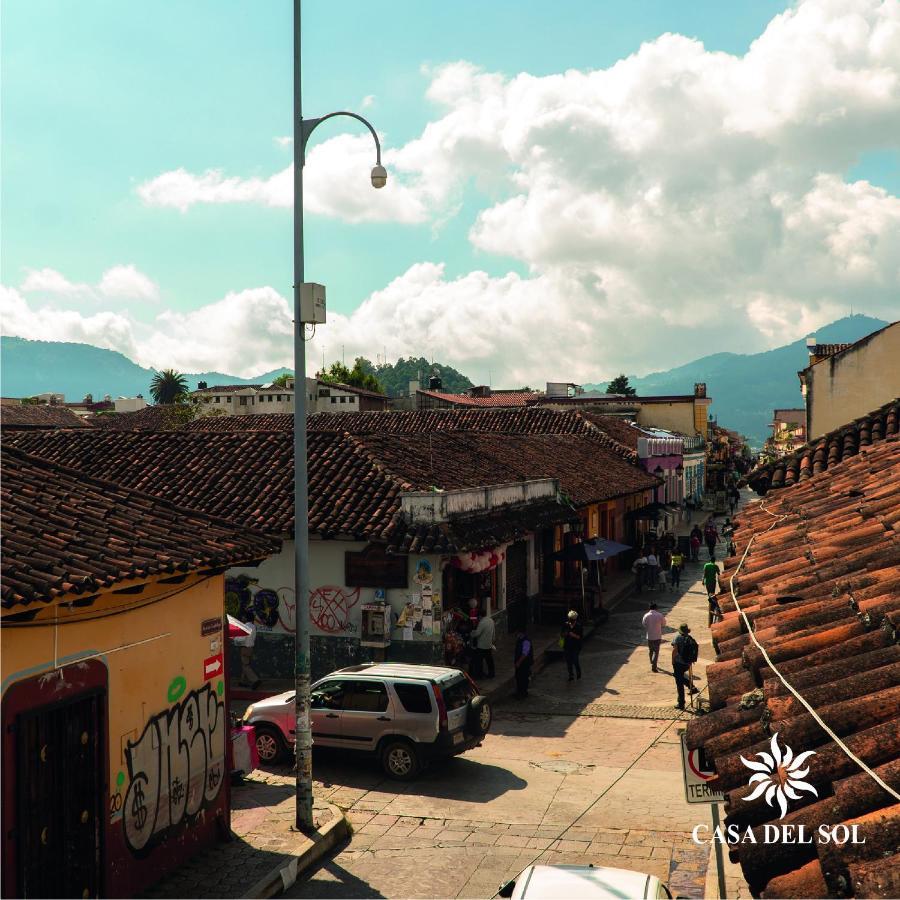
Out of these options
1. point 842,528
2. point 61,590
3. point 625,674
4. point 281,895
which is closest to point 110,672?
point 61,590

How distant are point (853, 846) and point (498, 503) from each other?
2096 cm

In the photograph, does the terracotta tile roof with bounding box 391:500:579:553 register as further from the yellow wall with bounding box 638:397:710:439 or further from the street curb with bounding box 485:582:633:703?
the yellow wall with bounding box 638:397:710:439

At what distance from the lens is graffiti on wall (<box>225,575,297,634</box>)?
2127 centimetres

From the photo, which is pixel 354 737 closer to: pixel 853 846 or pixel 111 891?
pixel 111 891

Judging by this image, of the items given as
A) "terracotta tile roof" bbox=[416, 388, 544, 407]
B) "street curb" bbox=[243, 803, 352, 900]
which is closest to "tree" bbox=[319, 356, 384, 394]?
"terracotta tile roof" bbox=[416, 388, 544, 407]

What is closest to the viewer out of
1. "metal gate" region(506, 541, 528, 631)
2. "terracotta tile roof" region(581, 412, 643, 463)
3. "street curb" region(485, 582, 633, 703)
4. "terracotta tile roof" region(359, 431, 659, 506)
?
"street curb" region(485, 582, 633, 703)

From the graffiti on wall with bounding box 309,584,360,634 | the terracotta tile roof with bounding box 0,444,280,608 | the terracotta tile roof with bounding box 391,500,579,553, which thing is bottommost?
the graffiti on wall with bounding box 309,584,360,634

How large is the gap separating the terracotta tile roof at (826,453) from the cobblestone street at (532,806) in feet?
13.0

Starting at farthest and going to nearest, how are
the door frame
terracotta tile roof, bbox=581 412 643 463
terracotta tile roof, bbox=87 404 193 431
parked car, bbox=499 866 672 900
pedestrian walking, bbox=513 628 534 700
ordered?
terracotta tile roof, bbox=87 404 193 431 → terracotta tile roof, bbox=581 412 643 463 → pedestrian walking, bbox=513 628 534 700 → the door frame → parked car, bbox=499 866 672 900

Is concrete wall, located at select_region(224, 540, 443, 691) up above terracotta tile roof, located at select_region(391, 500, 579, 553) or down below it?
below

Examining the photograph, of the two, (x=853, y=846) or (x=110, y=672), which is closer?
(x=853, y=846)

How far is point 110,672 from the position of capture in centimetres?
1004

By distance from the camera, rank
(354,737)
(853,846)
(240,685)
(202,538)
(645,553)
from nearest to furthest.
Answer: (853,846), (202,538), (354,737), (240,685), (645,553)

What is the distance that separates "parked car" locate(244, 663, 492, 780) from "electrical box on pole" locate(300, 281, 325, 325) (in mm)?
6122
